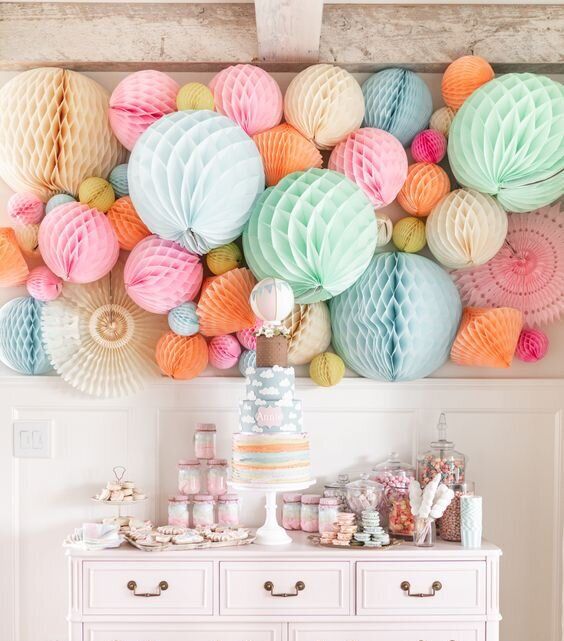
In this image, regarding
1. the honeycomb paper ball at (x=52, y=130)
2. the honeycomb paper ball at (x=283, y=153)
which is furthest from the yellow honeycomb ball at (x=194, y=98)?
the honeycomb paper ball at (x=52, y=130)

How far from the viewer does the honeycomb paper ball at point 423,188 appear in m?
2.78

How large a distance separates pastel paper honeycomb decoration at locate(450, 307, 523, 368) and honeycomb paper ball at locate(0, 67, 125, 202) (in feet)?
4.36

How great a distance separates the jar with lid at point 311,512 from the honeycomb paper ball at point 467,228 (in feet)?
2.95

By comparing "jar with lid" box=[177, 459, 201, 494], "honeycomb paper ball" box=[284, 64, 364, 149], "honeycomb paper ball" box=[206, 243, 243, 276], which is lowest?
"jar with lid" box=[177, 459, 201, 494]

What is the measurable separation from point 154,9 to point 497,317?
1.54 m

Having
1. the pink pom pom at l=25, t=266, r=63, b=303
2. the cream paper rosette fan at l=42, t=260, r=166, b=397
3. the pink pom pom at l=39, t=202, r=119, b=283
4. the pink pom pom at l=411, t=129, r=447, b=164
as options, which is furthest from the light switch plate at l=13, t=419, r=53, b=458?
the pink pom pom at l=411, t=129, r=447, b=164

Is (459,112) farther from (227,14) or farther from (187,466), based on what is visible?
(187,466)

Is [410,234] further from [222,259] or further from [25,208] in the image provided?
[25,208]

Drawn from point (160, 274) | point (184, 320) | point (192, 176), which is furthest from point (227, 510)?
point (192, 176)

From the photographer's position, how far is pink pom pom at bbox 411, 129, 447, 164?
279 centimetres

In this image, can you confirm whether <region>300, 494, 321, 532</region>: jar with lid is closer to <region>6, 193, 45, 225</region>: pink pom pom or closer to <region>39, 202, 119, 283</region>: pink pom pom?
<region>39, 202, 119, 283</region>: pink pom pom

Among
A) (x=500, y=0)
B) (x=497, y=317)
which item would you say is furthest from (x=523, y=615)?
(x=500, y=0)

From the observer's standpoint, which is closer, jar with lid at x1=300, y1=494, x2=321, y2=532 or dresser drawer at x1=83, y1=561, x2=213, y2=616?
dresser drawer at x1=83, y1=561, x2=213, y2=616

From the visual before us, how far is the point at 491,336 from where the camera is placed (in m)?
2.75
